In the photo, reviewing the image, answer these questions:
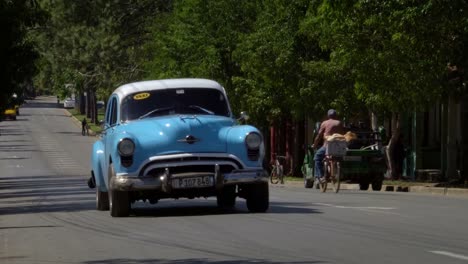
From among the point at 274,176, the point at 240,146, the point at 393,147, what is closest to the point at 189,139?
the point at 240,146

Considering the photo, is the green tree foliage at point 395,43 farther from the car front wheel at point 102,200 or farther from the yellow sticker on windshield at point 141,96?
the yellow sticker on windshield at point 141,96

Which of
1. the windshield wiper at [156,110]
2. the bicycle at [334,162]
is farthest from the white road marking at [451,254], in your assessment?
the bicycle at [334,162]

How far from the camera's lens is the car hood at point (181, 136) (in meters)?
19.1

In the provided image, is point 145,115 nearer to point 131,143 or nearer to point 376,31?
point 131,143

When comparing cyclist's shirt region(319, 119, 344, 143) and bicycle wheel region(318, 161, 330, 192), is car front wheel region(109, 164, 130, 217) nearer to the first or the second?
cyclist's shirt region(319, 119, 344, 143)

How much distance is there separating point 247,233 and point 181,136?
342 centimetres

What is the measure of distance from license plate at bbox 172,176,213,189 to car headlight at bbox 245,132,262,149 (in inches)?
29.0

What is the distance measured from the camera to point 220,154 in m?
19.2

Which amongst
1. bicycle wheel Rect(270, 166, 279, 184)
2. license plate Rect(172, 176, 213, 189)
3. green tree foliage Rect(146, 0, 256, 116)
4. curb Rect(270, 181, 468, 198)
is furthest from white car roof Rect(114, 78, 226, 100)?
green tree foliage Rect(146, 0, 256, 116)

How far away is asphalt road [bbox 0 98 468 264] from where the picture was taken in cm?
1370

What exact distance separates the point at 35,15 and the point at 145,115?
1701cm

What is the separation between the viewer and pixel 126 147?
19.1m

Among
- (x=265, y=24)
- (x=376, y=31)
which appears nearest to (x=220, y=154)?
(x=376, y=31)

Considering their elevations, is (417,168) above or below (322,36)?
below
